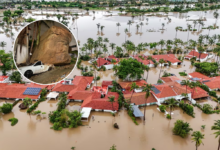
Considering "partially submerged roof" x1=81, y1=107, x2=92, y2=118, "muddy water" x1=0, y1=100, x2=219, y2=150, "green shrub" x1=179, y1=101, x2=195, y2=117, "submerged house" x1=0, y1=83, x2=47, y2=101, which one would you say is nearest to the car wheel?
"muddy water" x1=0, y1=100, x2=219, y2=150

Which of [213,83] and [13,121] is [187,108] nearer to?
[213,83]

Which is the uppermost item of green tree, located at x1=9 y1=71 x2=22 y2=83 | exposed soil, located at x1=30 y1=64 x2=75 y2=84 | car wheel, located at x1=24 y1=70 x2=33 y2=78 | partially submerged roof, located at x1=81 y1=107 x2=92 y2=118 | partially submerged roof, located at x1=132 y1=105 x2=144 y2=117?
car wheel, located at x1=24 y1=70 x2=33 y2=78

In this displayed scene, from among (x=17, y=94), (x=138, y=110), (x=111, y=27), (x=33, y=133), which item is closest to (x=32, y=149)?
(x=33, y=133)

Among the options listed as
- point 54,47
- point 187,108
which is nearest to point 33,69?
point 54,47

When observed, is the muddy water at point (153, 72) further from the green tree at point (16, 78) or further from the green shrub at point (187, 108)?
the green shrub at point (187, 108)

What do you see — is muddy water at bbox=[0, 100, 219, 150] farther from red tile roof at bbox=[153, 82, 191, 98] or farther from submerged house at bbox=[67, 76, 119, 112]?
red tile roof at bbox=[153, 82, 191, 98]

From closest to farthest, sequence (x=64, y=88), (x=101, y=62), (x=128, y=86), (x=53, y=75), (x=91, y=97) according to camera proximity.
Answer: (x=53, y=75) < (x=91, y=97) < (x=64, y=88) < (x=128, y=86) < (x=101, y=62)

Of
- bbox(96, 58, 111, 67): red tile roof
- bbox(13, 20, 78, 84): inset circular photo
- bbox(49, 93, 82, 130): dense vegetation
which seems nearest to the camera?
bbox(13, 20, 78, 84): inset circular photo
